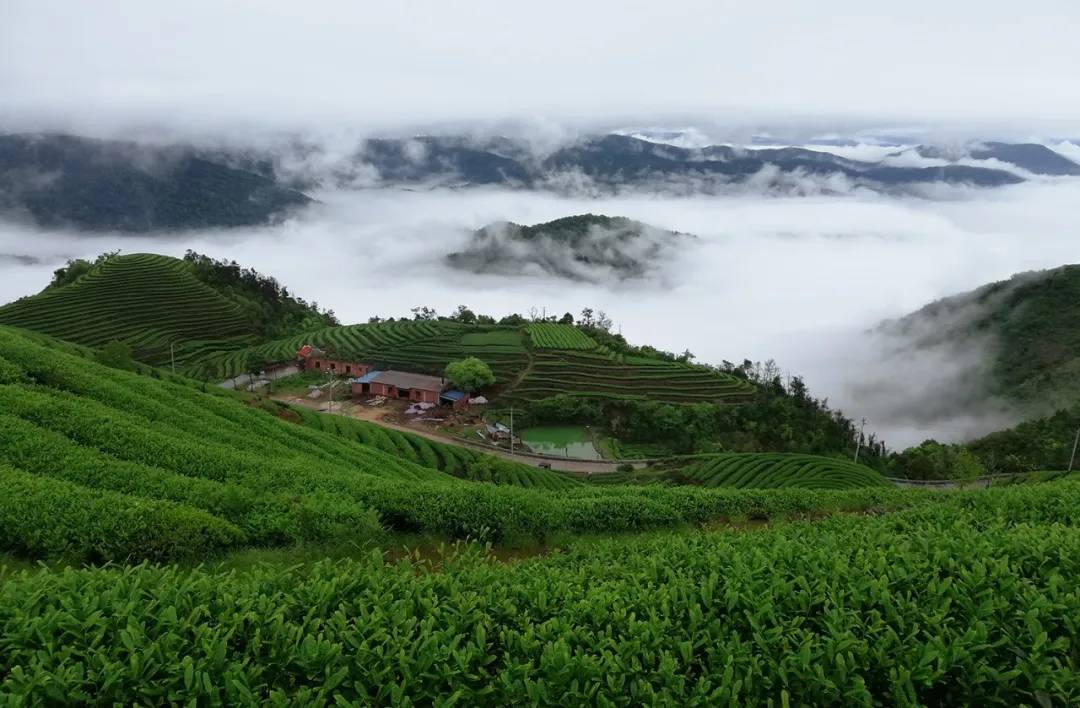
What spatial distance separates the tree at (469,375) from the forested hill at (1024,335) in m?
57.3

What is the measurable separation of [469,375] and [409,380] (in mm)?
6408

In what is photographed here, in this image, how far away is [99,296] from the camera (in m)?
69.3

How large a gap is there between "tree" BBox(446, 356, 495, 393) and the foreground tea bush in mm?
55004

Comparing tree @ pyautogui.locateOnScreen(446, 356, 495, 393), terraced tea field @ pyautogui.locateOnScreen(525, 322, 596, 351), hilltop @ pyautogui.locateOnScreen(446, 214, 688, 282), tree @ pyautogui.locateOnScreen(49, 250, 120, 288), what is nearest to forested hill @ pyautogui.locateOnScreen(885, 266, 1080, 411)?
terraced tea field @ pyautogui.locateOnScreen(525, 322, 596, 351)

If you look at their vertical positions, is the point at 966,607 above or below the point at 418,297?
above

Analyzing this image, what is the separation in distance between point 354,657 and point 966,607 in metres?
4.12

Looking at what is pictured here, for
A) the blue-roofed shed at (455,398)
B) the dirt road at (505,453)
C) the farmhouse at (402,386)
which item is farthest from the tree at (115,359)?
the farmhouse at (402,386)

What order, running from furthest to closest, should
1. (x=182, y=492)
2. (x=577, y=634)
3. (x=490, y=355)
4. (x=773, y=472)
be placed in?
1. (x=490, y=355)
2. (x=773, y=472)
3. (x=182, y=492)
4. (x=577, y=634)

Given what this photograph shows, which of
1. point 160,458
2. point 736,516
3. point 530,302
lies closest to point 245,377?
point 160,458

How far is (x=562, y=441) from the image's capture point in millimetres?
53250

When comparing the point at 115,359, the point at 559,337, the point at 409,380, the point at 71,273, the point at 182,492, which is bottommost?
the point at 409,380

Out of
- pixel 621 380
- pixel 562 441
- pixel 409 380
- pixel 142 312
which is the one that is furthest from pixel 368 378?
pixel 142 312

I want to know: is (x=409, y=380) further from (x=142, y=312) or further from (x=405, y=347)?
(x=142, y=312)

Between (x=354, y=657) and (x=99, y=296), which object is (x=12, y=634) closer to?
(x=354, y=657)
